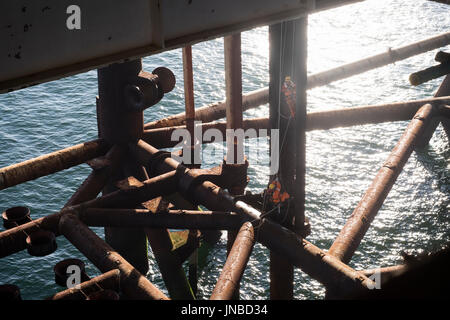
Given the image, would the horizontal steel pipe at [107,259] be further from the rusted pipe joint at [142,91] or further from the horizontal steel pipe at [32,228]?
the rusted pipe joint at [142,91]

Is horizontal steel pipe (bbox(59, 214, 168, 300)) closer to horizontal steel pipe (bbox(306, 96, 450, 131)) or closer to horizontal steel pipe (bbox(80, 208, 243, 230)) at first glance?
horizontal steel pipe (bbox(80, 208, 243, 230))

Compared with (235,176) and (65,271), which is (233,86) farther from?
(65,271)

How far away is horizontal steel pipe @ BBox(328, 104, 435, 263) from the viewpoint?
938cm

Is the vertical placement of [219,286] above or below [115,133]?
below

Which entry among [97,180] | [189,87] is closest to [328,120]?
[189,87]

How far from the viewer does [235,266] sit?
8500 millimetres

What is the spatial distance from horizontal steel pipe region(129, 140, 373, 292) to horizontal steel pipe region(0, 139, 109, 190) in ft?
8.60

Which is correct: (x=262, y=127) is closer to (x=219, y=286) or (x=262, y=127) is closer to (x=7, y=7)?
(x=219, y=286)

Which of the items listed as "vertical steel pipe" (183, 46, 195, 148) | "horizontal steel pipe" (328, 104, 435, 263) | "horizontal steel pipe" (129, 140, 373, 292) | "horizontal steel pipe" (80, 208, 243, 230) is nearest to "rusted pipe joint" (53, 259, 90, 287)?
"horizontal steel pipe" (80, 208, 243, 230)

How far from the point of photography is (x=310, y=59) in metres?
30.5

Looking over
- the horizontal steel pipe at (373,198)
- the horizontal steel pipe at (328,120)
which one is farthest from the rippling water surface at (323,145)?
the horizontal steel pipe at (373,198)

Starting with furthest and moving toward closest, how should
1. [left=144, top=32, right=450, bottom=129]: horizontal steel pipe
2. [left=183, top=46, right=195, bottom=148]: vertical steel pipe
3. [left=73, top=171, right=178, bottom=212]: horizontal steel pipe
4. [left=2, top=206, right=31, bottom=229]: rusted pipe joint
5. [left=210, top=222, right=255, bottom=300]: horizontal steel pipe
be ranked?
[left=144, top=32, right=450, bottom=129]: horizontal steel pipe → [left=183, top=46, right=195, bottom=148]: vertical steel pipe → [left=73, top=171, right=178, bottom=212]: horizontal steel pipe → [left=2, top=206, right=31, bottom=229]: rusted pipe joint → [left=210, top=222, right=255, bottom=300]: horizontal steel pipe

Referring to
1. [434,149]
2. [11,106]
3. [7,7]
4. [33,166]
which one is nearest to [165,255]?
[33,166]
